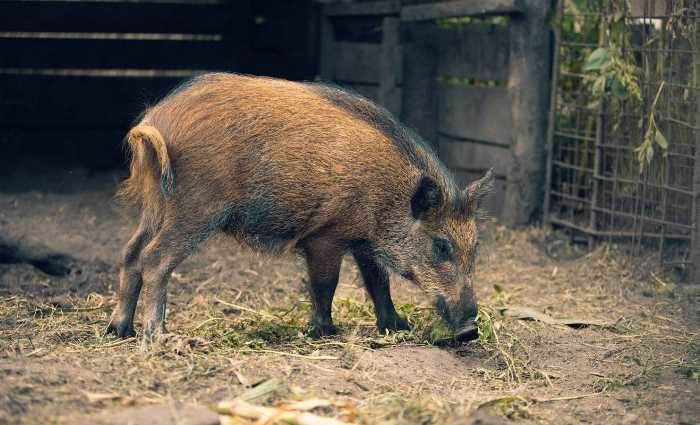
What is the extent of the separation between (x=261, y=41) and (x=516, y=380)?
19.9 ft

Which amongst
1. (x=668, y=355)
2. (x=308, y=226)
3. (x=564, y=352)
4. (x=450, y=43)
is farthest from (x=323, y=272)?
(x=450, y=43)

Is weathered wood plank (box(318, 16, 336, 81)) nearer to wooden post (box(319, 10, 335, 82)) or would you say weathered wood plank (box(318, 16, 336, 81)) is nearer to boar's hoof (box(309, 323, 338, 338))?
wooden post (box(319, 10, 335, 82))

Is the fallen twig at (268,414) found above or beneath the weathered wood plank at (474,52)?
beneath

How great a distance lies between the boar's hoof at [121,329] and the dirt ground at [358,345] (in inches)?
4.9

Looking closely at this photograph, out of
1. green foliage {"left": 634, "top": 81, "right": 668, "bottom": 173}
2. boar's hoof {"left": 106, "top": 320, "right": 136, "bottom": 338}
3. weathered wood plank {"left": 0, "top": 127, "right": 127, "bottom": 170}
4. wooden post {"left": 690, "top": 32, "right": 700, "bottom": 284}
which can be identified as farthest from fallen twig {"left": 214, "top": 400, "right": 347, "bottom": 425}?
weathered wood plank {"left": 0, "top": 127, "right": 127, "bottom": 170}

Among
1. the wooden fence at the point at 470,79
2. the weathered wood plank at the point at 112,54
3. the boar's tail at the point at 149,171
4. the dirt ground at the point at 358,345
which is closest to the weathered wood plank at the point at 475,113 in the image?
the wooden fence at the point at 470,79

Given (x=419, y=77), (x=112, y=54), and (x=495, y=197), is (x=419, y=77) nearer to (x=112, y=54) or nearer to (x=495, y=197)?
(x=495, y=197)

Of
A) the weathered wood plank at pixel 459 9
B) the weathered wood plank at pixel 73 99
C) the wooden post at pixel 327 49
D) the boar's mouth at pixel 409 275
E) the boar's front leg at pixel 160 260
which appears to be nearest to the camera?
the boar's front leg at pixel 160 260

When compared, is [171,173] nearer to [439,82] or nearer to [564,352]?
[564,352]

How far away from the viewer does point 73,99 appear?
30.8ft

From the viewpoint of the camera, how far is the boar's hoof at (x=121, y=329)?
189 inches

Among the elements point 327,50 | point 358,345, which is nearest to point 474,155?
point 327,50

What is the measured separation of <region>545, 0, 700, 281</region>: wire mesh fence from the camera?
6324 mm

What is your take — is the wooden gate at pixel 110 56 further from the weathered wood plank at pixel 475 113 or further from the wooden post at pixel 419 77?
the weathered wood plank at pixel 475 113
